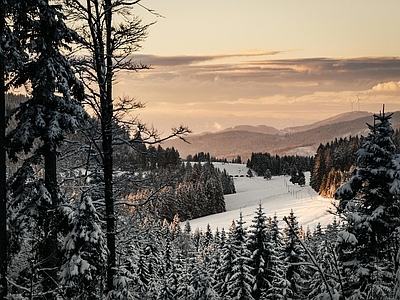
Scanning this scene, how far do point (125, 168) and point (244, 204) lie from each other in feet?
426

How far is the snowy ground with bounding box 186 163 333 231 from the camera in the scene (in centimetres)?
10169

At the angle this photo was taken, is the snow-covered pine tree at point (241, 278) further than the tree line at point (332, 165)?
No

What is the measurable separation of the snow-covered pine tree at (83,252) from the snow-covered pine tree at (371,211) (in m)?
7.13

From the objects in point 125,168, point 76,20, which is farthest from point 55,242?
point 76,20

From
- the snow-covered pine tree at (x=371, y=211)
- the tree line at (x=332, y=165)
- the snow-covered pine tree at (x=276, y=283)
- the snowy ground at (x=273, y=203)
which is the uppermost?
the snow-covered pine tree at (x=371, y=211)

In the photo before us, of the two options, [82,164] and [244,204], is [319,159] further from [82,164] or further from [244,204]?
[82,164]

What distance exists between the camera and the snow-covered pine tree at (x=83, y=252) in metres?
8.11

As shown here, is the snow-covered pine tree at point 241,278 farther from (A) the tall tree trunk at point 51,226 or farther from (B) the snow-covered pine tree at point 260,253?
(A) the tall tree trunk at point 51,226

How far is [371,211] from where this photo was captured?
42.1ft

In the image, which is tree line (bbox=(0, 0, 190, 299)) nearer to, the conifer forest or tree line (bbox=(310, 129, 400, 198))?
the conifer forest

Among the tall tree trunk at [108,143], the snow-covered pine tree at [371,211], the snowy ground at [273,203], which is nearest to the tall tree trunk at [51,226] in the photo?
the tall tree trunk at [108,143]

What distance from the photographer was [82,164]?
9969 mm

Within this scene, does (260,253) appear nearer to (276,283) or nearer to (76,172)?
(276,283)

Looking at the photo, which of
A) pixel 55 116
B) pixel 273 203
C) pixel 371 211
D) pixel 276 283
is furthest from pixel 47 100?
pixel 273 203
